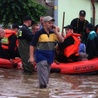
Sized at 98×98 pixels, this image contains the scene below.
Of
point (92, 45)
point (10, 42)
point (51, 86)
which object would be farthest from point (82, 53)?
point (51, 86)

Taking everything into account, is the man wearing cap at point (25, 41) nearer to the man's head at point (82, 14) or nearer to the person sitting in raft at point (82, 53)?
the person sitting in raft at point (82, 53)

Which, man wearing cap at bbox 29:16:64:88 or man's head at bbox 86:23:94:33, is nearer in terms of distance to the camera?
man wearing cap at bbox 29:16:64:88

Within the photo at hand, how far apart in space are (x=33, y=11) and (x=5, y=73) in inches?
372

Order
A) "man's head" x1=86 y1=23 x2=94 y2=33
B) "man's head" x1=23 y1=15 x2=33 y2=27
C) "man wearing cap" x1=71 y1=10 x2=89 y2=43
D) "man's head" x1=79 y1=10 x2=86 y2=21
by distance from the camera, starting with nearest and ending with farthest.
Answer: "man's head" x1=23 y1=15 x2=33 y2=27 → "man's head" x1=86 y1=23 x2=94 y2=33 → "man's head" x1=79 y1=10 x2=86 y2=21 → "man wearing cap" x1=71 y1=10 x2=89 y2=43

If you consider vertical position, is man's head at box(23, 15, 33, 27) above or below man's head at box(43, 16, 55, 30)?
below

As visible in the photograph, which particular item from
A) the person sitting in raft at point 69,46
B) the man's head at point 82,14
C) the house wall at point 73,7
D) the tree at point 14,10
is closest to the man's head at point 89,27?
the man's head at point 82,14

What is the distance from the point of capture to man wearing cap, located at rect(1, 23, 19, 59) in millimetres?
14152

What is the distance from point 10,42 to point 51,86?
379 cm

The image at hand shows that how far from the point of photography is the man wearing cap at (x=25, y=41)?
509 inches

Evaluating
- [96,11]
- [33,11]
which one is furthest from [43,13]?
[96,11]

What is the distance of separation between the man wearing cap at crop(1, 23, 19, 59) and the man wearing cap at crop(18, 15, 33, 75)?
3.54ft

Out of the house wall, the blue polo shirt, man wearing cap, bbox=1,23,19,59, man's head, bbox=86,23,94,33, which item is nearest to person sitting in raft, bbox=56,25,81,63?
man's head, bbox=86,23,94,33

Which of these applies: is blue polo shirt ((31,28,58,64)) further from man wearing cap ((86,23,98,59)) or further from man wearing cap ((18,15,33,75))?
man wearing cap ((86,23,98,59))

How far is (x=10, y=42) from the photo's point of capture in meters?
14.2
